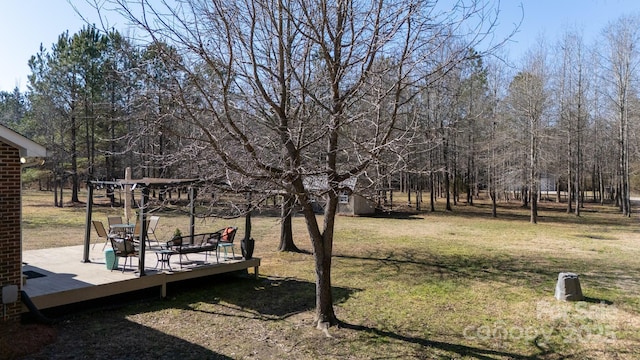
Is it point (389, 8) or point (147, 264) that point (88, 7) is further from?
point (147, 264)

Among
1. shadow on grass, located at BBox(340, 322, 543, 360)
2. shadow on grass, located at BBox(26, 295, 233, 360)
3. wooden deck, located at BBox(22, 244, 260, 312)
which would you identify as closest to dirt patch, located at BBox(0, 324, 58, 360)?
shadow on grass, located at BBox(26, 295, 233, 360)

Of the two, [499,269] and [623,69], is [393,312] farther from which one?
[623,69]

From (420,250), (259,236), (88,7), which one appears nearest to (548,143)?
(420,250)

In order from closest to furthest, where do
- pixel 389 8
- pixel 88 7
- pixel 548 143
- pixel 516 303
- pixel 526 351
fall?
pixel 88 7
pixel 389 8
pixel 526 351
pixel 516 303
pixel 548 143

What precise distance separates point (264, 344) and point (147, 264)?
3913 millimetres

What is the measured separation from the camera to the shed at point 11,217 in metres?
5.59

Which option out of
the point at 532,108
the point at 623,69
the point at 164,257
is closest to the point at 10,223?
the point at 164,257

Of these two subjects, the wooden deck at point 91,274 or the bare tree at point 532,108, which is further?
the bare tree at point 532,108

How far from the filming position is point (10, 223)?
225 inches

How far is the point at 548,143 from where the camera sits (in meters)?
23.4

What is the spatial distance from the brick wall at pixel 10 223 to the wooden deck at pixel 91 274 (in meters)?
0.33

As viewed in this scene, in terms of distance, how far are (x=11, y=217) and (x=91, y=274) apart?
1911mm

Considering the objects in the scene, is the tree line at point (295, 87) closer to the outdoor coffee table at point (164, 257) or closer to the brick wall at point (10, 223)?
the brick wall at point (10, 223)

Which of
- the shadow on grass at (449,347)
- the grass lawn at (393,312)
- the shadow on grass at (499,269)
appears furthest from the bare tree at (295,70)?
the shadow on grass at (499,269)
